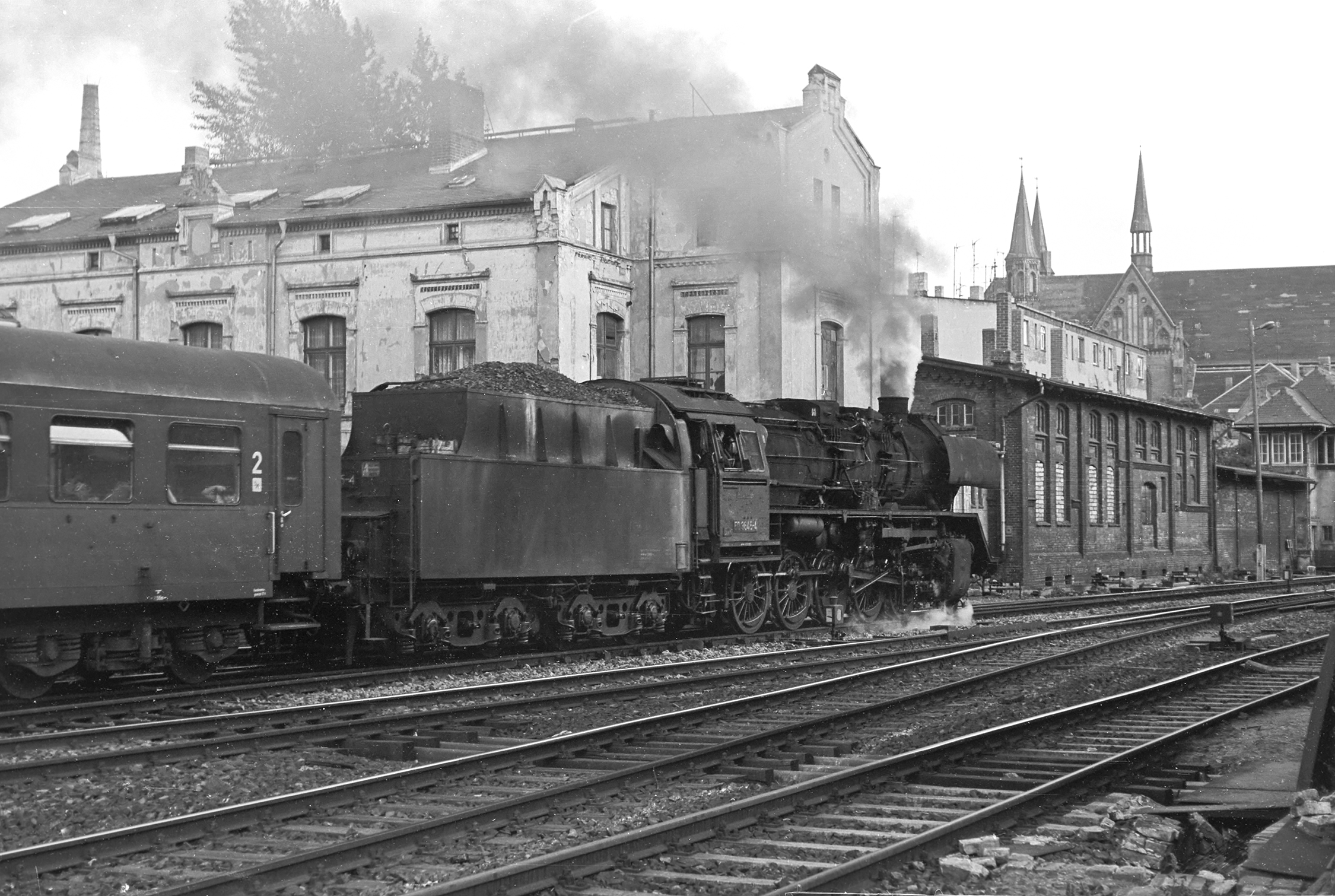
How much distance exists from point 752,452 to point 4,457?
35.3 feet

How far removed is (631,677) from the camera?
15.8m

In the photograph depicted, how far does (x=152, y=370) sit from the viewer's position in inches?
521

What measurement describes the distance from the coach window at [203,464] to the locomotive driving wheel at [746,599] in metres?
8.71

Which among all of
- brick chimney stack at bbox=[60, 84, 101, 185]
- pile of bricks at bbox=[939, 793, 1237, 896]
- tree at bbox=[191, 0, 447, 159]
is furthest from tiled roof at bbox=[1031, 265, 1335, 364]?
pile of bricks at bbox=[939, 793, 1237, 896]

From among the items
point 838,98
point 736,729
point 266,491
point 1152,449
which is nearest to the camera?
point 736,729

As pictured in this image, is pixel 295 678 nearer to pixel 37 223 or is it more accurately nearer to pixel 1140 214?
pixel 37 223

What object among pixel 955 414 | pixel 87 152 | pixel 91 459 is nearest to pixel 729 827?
pixel 91 459

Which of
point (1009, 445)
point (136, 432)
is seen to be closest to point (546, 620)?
point (136, 432)

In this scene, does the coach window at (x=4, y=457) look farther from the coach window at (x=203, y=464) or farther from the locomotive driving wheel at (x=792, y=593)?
the locomotive driving wheel at (x=792, y=593)

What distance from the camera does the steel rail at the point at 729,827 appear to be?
676 cm

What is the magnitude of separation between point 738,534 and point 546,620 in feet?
10.3

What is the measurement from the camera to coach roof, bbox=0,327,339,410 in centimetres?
1223

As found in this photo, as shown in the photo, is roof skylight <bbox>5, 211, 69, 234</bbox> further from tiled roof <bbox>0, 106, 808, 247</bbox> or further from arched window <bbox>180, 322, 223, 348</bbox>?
arched window <bbox>180, 322, 223, 348</bbox>

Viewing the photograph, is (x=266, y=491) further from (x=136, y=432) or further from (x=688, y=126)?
(x=688, y=126)
